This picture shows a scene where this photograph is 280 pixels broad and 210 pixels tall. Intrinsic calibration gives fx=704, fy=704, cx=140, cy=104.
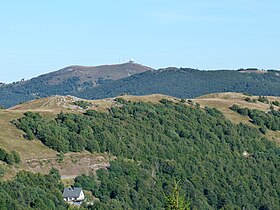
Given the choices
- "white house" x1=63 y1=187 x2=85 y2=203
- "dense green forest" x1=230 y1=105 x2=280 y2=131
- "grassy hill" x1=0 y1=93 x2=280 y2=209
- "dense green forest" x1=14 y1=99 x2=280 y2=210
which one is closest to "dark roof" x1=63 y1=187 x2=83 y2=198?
"white house" x1=63 y1=187 x2=85 y2=203

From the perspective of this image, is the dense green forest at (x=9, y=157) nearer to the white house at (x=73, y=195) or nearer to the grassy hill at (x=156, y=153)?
the grassy hill at (x=156, y=153)

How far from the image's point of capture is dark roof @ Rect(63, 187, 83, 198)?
317 feet

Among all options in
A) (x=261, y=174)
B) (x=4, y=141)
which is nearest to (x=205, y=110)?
(x=261, y=174)

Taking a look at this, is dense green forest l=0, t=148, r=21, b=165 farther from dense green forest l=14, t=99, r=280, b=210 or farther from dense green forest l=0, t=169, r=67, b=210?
dense green forest l=14, t=99, r=280, b=210

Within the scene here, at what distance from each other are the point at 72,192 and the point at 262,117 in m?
78.7

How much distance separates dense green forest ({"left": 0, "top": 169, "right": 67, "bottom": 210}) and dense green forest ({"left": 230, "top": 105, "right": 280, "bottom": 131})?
74.1 meters

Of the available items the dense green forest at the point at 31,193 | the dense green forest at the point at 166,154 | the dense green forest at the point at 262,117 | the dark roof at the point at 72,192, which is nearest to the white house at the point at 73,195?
the dark roof at the point at 72,192

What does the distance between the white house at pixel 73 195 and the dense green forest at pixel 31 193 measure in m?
1.16

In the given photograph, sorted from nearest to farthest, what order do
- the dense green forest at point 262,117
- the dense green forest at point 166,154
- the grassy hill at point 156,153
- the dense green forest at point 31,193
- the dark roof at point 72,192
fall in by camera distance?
the dense green forest at point 31,193, the dark roof at point 72,192, the grassy hill at point 156,153, the dense green forest at point 166,154, the dense green forest at point 262,117

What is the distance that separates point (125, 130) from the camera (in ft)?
438

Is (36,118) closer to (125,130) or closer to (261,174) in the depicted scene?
(125,130)

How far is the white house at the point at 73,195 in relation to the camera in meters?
96.0

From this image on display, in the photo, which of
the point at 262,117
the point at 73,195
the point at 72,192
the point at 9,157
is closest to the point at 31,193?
the point at 73,195

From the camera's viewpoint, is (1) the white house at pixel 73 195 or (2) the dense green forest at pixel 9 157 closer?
(1) the white house at pixel 73 195
